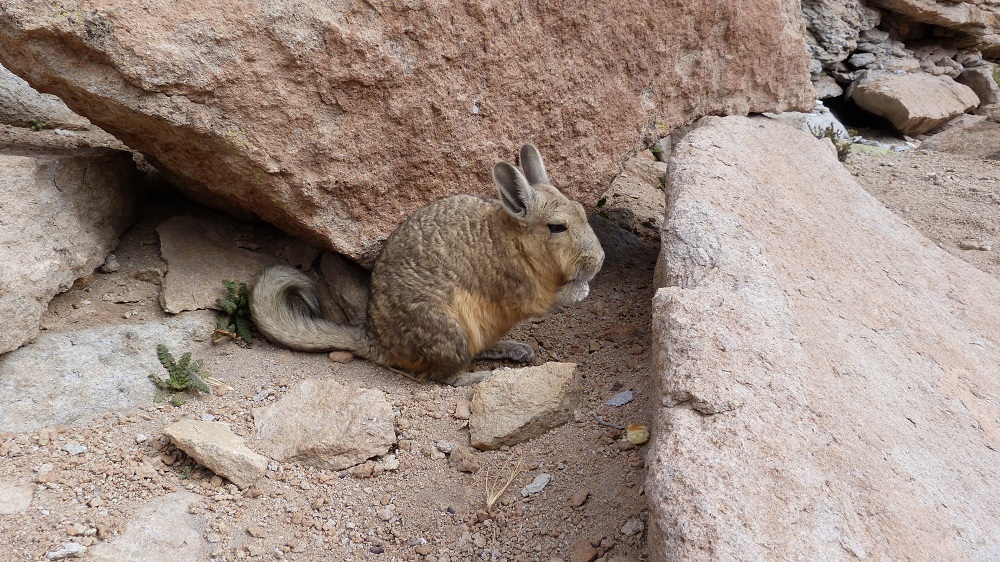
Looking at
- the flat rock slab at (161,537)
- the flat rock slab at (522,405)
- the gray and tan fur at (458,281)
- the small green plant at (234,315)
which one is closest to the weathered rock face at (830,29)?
the gray and tan fur at (458,281)

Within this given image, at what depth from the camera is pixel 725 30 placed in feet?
16.6

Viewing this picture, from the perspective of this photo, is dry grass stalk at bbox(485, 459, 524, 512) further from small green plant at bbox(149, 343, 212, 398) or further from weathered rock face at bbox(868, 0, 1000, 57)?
weathered rock face at bbox(868, 0, 1000, 57)

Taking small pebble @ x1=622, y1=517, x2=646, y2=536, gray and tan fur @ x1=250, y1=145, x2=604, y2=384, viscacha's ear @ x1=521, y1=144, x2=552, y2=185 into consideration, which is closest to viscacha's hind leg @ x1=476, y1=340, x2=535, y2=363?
gray and tan fur @ x1=250, y1=145, x2=604, y2=384

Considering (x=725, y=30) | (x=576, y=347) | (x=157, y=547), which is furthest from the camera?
(x=725, y=30)

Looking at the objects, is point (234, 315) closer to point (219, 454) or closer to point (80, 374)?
point (80, 374)

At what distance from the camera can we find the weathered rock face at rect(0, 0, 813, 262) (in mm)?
3240

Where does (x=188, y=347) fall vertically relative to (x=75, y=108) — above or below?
below

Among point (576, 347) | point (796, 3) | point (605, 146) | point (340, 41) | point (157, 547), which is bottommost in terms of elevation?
point (576, 347)

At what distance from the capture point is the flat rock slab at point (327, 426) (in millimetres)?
3256

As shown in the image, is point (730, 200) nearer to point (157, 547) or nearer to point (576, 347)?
point (576, 347)

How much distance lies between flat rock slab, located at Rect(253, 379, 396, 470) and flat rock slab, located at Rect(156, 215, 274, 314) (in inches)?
36.8

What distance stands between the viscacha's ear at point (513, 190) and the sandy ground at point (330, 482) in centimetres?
107

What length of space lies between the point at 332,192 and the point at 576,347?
1.94 meters

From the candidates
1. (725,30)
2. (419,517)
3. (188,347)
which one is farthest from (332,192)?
(725,30)
